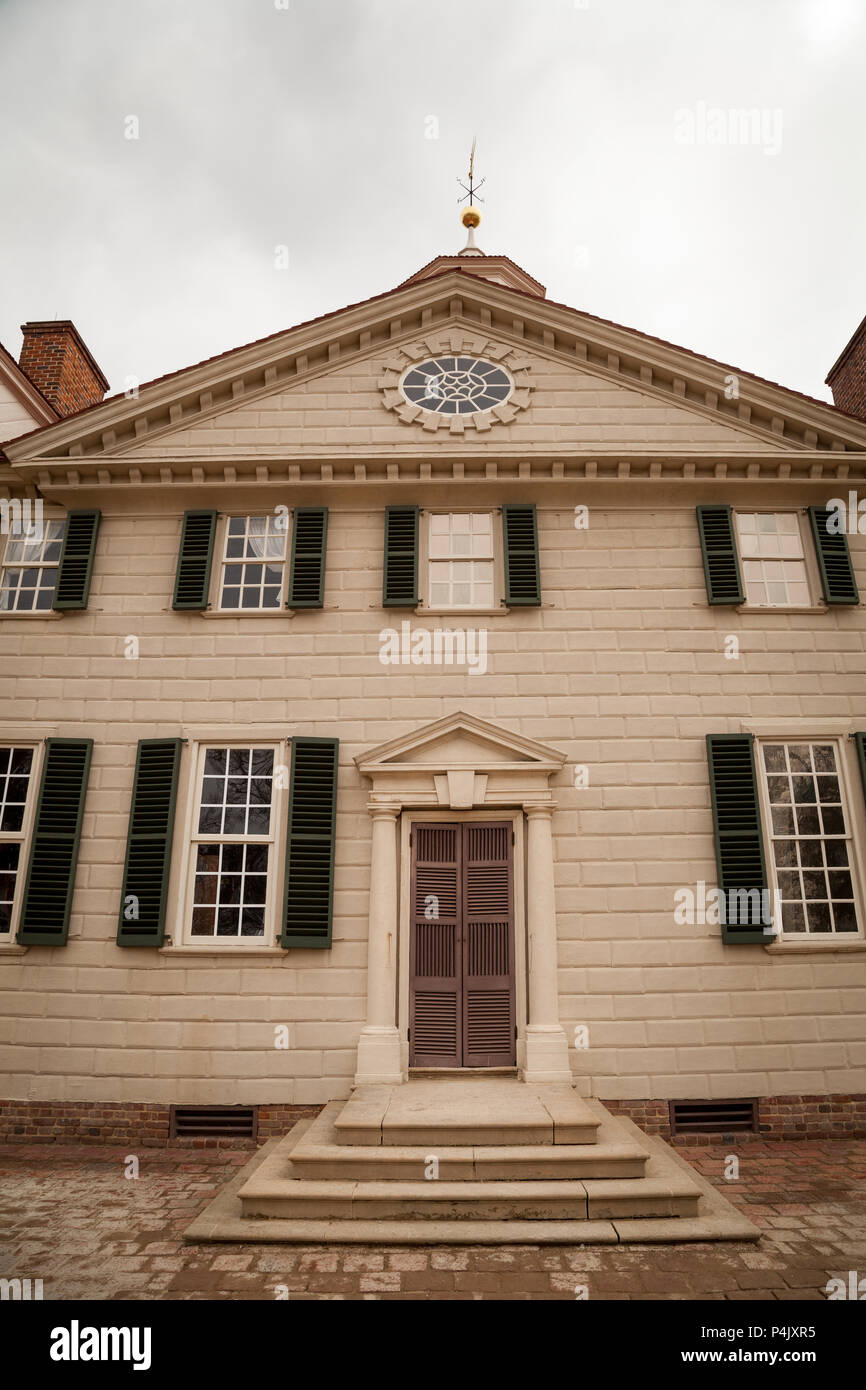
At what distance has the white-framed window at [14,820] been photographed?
9102 mm

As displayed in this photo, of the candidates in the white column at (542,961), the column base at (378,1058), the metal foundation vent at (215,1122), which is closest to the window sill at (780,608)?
the white column at (542,961)

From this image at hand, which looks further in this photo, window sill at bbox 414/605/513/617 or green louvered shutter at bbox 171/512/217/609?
green louvered shutter at bbox 171/512/217/609

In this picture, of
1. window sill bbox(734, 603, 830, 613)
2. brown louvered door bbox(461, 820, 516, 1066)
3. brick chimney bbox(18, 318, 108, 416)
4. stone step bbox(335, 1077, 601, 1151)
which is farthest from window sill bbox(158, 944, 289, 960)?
brick chimney bbox(18, 318, 108, 416)

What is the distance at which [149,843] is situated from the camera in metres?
9.11

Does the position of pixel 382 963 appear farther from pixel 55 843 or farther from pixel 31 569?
pixel 31 569

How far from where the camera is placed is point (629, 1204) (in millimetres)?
6117

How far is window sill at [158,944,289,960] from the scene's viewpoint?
879cm

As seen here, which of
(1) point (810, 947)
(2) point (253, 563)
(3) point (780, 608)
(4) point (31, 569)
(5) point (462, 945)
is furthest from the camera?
(4) point (31, 569)

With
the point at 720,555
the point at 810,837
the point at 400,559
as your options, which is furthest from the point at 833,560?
the point at 400,559

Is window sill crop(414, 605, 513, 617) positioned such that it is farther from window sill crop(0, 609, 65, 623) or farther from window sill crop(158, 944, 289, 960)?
window sill crop(0, 609, 65, 623)

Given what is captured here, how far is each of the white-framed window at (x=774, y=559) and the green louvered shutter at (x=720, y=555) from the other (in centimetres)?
20

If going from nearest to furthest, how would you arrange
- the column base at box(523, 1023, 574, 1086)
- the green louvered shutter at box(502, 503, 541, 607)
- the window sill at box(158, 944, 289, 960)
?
the column base at box(523, 1023, 574, 1086)
the window sill at box(158, 944, 289, 960)
the green louvered shutter at box(502, 503, 541, 607)

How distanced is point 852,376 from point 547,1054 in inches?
457

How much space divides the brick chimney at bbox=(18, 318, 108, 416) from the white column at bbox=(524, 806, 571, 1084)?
11.1 m
